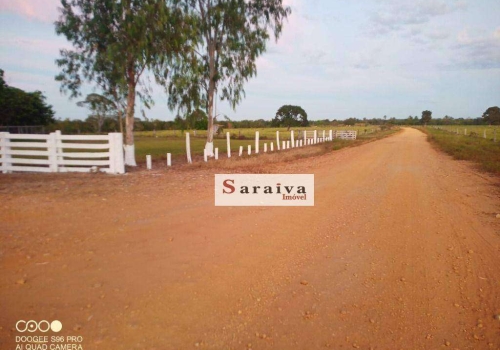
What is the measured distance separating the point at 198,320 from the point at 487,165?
13.2 meters

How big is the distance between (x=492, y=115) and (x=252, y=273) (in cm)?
9312

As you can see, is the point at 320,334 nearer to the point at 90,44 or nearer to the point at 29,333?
the point at 29,333

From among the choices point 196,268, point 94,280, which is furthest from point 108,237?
point 196,268

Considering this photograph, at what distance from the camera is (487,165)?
1228 cm

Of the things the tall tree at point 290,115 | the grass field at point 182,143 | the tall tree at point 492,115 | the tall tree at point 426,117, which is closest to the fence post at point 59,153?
the grass field at point 182,143

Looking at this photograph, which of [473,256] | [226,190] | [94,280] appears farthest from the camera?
[226,190]

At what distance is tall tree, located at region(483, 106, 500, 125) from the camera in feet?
246

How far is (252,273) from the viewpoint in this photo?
13.0 ft

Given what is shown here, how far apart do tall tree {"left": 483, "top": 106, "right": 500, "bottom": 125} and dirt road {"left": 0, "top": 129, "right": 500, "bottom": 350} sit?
8553 cm

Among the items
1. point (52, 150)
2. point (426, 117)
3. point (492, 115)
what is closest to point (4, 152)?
point (52, 150)

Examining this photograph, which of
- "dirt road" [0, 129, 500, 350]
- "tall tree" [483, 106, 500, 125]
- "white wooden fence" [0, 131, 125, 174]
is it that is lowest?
"dirt road" [0, 129, 500, 350]

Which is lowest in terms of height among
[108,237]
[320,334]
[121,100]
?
[320,334]

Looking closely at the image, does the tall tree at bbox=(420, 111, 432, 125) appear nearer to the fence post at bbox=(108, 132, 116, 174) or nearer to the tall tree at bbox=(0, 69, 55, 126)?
the tall tree at bbox=(0, 69, 55, 126)

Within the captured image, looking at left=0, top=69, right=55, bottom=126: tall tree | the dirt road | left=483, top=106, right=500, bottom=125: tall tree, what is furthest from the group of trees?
left=483, top=106, right=500, bottom=125: tall tree
